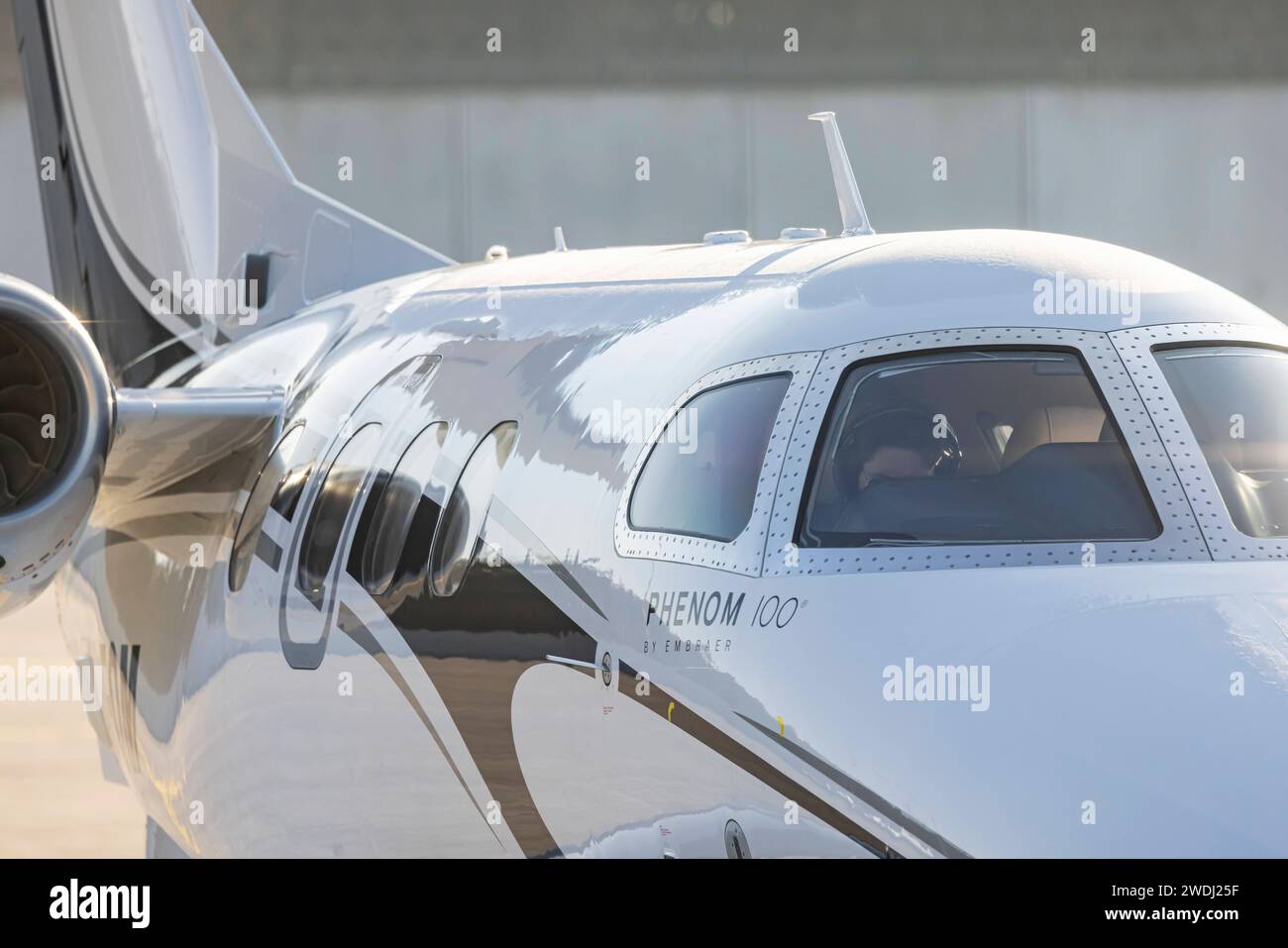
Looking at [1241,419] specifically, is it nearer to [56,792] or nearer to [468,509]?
[468,509]

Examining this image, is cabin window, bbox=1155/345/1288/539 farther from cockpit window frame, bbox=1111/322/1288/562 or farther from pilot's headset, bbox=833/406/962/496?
pilot's headset, bbox=833/406/962/496

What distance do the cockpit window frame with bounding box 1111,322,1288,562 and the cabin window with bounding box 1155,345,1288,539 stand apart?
0.02 metres

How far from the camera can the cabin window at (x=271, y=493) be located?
7.23 m

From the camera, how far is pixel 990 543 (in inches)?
165

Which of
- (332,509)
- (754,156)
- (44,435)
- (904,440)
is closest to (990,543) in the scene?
(904,440)

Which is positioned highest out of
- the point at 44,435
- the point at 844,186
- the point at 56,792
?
the point at 844,186

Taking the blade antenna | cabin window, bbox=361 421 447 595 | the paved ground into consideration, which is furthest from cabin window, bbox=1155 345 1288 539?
the paved ground

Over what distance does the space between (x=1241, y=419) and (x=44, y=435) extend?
179 inches

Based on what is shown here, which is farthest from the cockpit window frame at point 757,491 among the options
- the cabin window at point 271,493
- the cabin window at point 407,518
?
the cabin window at point 271,493

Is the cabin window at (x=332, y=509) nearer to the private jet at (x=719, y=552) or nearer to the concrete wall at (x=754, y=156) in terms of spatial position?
the private jet at (x=719, y=552)

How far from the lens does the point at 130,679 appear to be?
8.64 metres

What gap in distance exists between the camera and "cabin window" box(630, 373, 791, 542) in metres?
4.52
